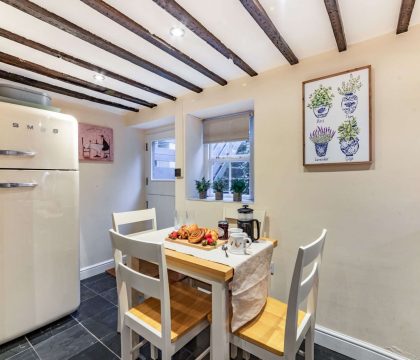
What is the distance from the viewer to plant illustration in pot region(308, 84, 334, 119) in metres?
1.69

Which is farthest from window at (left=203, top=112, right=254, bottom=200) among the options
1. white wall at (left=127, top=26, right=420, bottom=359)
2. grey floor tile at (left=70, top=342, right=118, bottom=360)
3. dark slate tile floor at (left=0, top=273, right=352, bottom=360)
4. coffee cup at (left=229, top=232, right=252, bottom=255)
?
grey floor tile at (left=70, top=342, right=118, bottom=360)

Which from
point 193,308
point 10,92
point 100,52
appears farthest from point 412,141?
point 10,92

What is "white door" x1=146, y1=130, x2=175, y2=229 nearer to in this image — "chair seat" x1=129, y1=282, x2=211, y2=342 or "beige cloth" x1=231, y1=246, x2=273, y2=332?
"chair seat" x1=129, y1=282, x2=211, y2=342

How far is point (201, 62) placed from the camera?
1.86 meters

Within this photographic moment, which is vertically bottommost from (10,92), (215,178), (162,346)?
(162,346)

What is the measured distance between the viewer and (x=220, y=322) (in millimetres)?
1154

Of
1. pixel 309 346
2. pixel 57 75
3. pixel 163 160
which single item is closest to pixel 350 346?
pixel 309 346

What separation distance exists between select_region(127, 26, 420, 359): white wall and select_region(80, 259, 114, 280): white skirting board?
2155 millimetres

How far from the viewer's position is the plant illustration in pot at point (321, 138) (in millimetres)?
1694

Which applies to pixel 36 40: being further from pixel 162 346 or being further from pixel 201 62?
pixel 162 346

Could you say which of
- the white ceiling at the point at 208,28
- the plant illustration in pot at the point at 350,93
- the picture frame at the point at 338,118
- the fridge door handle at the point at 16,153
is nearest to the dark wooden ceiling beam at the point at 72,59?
the white ceiling at the point at 208,28

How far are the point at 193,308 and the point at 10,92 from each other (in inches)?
83.3

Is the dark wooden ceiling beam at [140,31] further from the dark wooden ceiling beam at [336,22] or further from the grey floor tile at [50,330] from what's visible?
the grey floor tile at [50,330]

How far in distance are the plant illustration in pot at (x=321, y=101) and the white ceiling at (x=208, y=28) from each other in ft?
0.96
